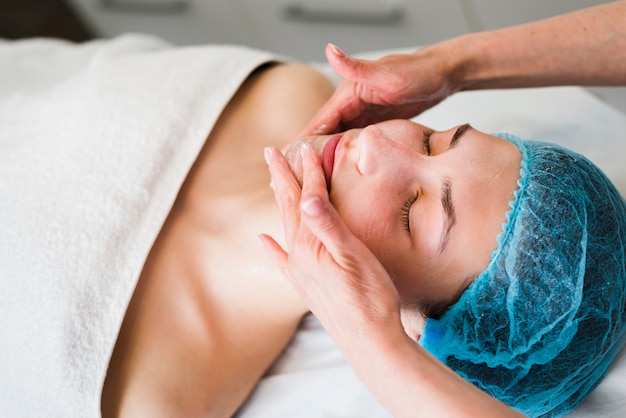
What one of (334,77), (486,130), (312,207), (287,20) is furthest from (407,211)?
(287,20)

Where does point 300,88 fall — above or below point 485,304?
above

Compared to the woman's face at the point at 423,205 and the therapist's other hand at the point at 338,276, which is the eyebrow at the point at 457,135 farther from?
the therapist's other hand at the point at 338,276

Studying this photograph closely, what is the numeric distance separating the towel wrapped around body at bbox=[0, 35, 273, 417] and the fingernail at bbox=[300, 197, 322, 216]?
21.8 inches

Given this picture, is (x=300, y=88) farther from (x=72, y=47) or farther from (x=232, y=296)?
(x=72, y=47)

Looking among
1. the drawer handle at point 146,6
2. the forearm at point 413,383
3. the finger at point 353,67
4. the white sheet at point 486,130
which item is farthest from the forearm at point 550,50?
the drawer handle at point 146,6

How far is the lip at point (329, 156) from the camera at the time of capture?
0.98 metres

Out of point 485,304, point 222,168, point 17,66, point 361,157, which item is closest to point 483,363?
point 485,304

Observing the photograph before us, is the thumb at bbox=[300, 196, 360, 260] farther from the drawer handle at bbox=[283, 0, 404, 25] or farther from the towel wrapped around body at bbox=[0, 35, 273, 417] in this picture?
the drawer handle at bbox=[283, 0, 404, 25]

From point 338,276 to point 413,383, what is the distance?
163 mm

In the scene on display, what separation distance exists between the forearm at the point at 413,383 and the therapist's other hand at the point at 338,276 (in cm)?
2

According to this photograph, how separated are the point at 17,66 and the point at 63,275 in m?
0.82

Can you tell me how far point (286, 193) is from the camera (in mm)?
889

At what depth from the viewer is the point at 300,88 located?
1428 millimetres

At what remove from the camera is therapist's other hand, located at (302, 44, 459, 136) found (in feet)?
3.66
